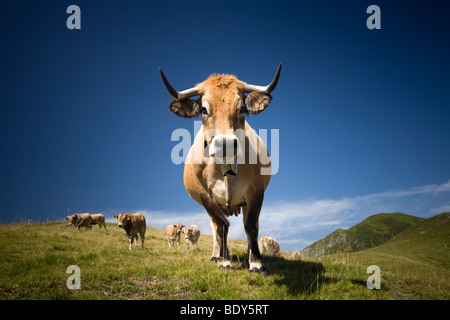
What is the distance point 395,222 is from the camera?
29641 millimetres

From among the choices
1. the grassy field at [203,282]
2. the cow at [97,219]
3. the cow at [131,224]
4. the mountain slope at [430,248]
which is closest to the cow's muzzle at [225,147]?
the grassy field at [203,282]

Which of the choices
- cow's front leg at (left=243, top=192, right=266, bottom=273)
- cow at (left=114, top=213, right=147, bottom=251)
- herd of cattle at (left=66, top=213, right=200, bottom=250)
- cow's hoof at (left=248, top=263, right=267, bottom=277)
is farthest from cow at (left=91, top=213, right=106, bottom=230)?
cow's hoof at (left=248, top=263, right=267, bottom=277)

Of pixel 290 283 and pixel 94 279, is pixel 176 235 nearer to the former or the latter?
pixel 94 279

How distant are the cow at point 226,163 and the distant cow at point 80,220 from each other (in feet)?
82.1

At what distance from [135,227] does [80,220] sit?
15378 mm

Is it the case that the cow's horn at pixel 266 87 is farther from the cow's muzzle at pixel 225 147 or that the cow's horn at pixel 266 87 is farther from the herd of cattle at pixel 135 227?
the herd of cattle at pixel 135 227

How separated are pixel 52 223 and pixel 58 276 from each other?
81.8 ft

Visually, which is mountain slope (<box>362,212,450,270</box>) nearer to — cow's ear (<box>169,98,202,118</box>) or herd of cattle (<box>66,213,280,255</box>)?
herd of cattle (<box>66,213,280,255</box>)

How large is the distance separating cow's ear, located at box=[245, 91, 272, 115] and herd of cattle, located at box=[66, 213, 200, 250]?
11.9 metres

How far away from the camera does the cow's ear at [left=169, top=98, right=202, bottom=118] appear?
19.3 feet

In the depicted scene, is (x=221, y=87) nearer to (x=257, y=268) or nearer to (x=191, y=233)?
(x=257, y=268)

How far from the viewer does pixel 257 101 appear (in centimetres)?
564

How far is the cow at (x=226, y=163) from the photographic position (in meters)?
5.09
